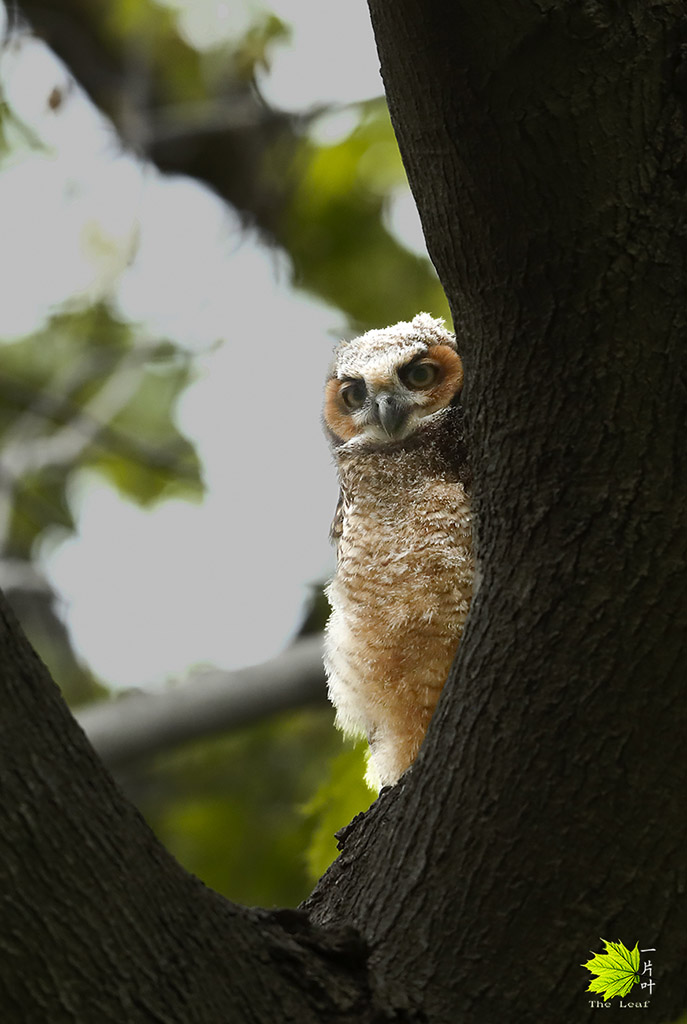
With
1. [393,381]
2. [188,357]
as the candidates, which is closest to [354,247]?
[188,357]

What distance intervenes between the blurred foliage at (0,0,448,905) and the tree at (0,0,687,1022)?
3.03m

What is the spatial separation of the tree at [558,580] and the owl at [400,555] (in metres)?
0.78

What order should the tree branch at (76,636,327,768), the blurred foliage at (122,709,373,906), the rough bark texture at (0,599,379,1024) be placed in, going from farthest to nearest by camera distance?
the blurred foliage at (122,709,373,906) → the tree branch at (76,636,327,768) → the rough bark texture at (0,599,379,1024)

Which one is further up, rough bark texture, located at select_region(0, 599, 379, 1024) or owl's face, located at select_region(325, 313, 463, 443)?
owl's face, located at select_region(325, 313, 463, 443)

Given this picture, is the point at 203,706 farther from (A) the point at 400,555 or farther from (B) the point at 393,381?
(A) the point at 400,555

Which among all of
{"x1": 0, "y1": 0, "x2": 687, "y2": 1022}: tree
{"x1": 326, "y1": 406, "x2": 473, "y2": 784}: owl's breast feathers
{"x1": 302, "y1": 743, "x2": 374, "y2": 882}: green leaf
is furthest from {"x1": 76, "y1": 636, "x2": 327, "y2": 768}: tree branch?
{"x1": 0, "y1": 0, "x2": 687, "y2": 1022}: tree

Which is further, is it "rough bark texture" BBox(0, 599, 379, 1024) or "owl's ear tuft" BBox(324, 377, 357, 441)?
"owl's ear tuft" BBox(324, 377, 357, 441)

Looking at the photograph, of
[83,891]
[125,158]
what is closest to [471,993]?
[83,891]

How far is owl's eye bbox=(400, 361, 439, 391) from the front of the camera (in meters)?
3.33

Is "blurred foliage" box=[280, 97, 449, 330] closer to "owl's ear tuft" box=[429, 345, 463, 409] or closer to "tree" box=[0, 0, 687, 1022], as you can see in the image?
"owl's ear tuft" box=[429, 345, 463, 409]

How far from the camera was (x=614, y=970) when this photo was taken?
1.85m

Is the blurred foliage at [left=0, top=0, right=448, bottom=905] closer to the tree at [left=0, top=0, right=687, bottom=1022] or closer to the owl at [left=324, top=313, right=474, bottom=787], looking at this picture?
the owl at [left=324, top=313, right=474, bottom=787]

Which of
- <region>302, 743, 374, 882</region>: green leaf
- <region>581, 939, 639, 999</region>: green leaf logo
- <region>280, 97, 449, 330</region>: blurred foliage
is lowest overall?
<region>581, 939, 639, 999</region>: green leaf logo

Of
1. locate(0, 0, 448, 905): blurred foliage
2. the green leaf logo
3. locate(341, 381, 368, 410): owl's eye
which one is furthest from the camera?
locate(0, 0, 448, 905): blurred foliage
